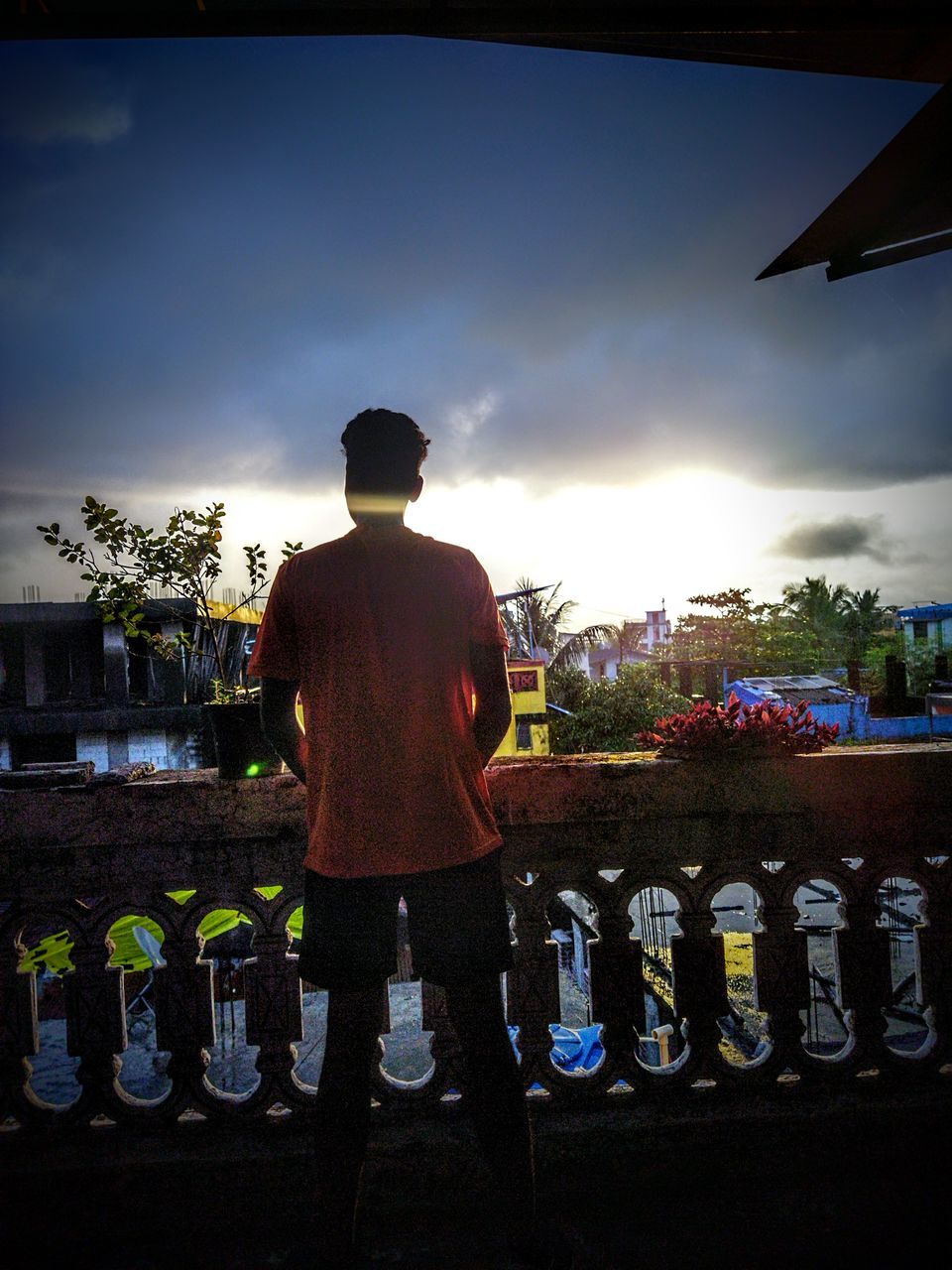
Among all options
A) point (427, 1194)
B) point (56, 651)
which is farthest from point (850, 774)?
point (56, 651)

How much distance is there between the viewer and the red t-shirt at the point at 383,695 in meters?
1.52

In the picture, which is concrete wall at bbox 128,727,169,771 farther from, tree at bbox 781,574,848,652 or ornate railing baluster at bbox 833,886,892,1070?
tree at bbox 781,574,848,652

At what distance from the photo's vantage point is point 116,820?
6.57 feet

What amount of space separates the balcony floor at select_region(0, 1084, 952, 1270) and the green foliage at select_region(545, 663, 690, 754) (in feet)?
71.4

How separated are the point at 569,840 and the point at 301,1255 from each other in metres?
1.17

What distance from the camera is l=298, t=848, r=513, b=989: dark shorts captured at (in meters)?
1.53

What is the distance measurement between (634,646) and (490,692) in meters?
45.3

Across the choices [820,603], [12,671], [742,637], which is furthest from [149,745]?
[820,603]

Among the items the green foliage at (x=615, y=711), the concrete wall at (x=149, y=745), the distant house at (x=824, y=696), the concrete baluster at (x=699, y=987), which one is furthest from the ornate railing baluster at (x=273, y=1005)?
the distant house at (x=824, y=696)

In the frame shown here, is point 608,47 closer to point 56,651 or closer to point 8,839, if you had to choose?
point 8,839

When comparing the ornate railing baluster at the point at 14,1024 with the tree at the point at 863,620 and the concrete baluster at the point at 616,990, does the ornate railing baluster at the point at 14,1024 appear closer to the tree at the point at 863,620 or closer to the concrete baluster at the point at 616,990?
the concrete baluster at the point at 616,990

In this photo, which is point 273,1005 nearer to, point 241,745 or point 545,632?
point 241,745

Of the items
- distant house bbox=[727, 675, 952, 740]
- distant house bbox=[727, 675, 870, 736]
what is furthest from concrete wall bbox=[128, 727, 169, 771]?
distant house bbox=[727, 675, 870, 736]

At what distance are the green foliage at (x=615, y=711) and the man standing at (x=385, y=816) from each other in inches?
881
